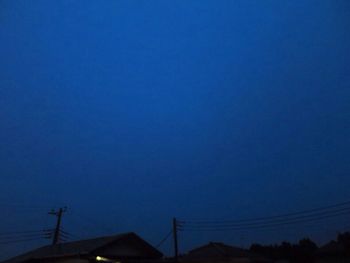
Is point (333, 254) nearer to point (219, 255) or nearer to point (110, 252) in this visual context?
point (219, 255)

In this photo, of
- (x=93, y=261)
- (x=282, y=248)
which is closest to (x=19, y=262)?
(x=93, y=261)

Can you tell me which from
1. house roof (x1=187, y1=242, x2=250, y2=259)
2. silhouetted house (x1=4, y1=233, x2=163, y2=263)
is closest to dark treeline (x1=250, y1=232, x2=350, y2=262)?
house roof (x1=187, y1=242, x2=250, y2=259)

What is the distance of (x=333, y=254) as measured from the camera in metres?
30.5

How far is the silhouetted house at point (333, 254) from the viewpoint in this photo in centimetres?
2952

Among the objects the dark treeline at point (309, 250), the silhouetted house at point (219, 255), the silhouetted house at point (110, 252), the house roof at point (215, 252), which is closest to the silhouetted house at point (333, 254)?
the dark treeline at point (309, 250)

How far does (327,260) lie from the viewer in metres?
31.0

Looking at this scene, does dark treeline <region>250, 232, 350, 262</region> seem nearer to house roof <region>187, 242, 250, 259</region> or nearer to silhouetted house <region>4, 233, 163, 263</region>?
house roof <region>187, 242, 250, 259</region>

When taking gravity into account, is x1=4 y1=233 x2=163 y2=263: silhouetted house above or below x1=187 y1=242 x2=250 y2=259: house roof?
below

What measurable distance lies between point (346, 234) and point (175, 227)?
25486 mm

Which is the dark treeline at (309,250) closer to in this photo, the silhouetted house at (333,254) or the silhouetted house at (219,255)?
the silhouetted house at (333,254)

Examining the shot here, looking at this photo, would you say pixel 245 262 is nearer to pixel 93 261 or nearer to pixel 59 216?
pixel 93 261

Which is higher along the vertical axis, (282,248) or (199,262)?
(282,248)

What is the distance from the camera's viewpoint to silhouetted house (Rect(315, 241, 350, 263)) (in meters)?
29.5

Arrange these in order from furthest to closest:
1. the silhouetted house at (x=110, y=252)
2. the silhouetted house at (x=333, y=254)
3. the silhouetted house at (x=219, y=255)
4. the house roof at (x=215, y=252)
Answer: the house roof at (x=215, y=252), the silhouetted house at (x=333, y=254), the silhouetted house at (x=219, y=255), the silhouetted house at (x=110, y=252)
